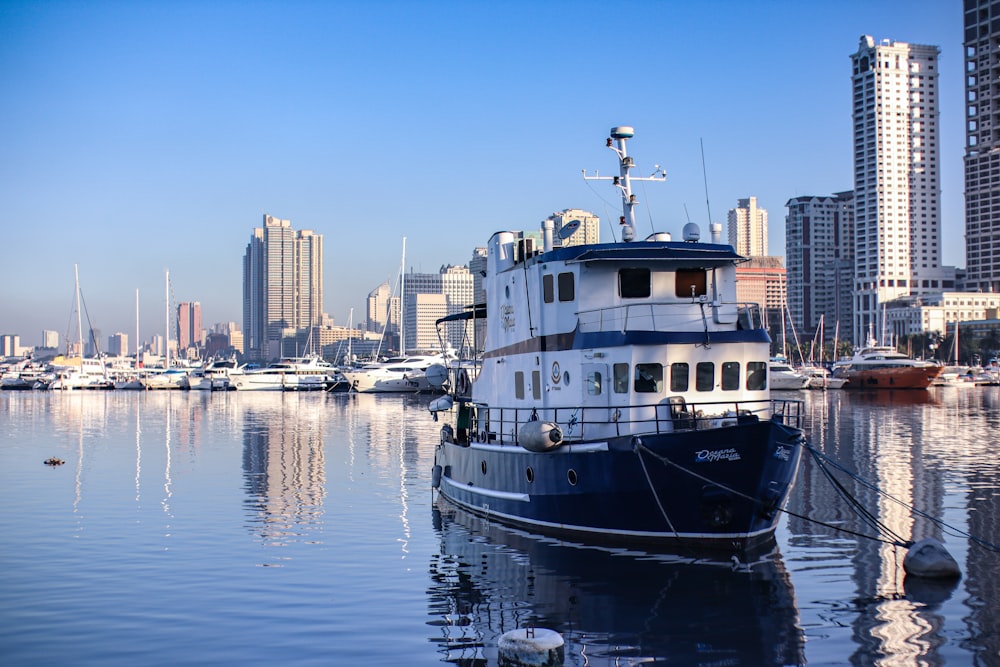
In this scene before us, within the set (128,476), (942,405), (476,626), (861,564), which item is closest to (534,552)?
(476,626)

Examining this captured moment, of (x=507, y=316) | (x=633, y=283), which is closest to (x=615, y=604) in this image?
(x=633, y=283)

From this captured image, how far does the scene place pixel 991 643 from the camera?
55.6 ft

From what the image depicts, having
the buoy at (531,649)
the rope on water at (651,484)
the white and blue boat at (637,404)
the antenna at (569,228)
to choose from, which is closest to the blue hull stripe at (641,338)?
the white and blue boat at (637,404)

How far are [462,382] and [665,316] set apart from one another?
11.0 meters

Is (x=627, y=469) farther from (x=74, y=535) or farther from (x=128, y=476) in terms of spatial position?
(x=128, y=476)

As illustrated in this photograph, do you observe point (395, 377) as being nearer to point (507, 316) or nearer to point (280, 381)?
point (280, 381)

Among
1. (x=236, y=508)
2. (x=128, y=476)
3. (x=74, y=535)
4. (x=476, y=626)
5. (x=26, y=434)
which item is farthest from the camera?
(x=26, y=434)

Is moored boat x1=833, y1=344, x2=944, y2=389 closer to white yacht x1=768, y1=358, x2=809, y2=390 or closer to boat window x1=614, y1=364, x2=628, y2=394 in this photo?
white yacht x1=768, y1=358, x2=809, y2=390

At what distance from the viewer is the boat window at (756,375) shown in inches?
966

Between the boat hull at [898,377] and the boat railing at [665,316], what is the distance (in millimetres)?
116381

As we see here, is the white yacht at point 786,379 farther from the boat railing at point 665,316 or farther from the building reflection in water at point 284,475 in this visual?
the boat railing at point 665,316

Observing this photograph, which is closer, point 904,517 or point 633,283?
point 633,283

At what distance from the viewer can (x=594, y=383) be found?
24.2 meters

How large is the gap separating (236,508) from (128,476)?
10693 mm
